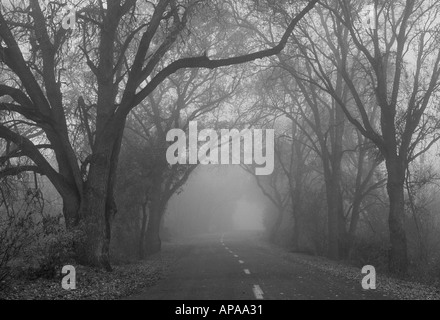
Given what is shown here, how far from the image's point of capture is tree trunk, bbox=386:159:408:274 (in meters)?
16.4

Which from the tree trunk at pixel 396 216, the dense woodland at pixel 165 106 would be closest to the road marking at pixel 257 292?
the dense woodland at pixel 165 106

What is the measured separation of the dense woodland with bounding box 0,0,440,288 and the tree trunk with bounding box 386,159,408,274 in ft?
0.12

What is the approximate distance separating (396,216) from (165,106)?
19837mm

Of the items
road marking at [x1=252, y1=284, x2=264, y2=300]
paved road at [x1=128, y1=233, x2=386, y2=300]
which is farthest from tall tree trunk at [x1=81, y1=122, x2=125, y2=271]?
road marking at [x1=252, y1=284, x2=264, y2=300]

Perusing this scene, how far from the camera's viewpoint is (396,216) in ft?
54.6

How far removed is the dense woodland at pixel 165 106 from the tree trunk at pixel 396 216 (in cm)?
4

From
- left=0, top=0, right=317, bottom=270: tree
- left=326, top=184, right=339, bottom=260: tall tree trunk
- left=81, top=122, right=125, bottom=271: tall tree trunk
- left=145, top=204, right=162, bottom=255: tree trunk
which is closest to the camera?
left=0, top=0, right=317, bottom=270: tree

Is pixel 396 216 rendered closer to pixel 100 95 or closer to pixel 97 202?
pixel 97 202

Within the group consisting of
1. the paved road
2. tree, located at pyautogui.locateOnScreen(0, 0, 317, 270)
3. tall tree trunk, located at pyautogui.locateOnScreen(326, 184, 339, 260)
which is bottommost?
the paved road

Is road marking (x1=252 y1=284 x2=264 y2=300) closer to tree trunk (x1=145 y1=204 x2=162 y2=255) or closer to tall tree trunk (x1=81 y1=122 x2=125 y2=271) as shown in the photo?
tall tree trunk (x1=81 y1=122 x2=125 y2=271)

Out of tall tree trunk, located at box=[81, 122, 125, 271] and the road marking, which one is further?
tall tree trunk, located at box=[81, 122, 125, 271]

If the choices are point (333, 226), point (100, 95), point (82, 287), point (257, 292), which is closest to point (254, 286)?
point (257, 292)
